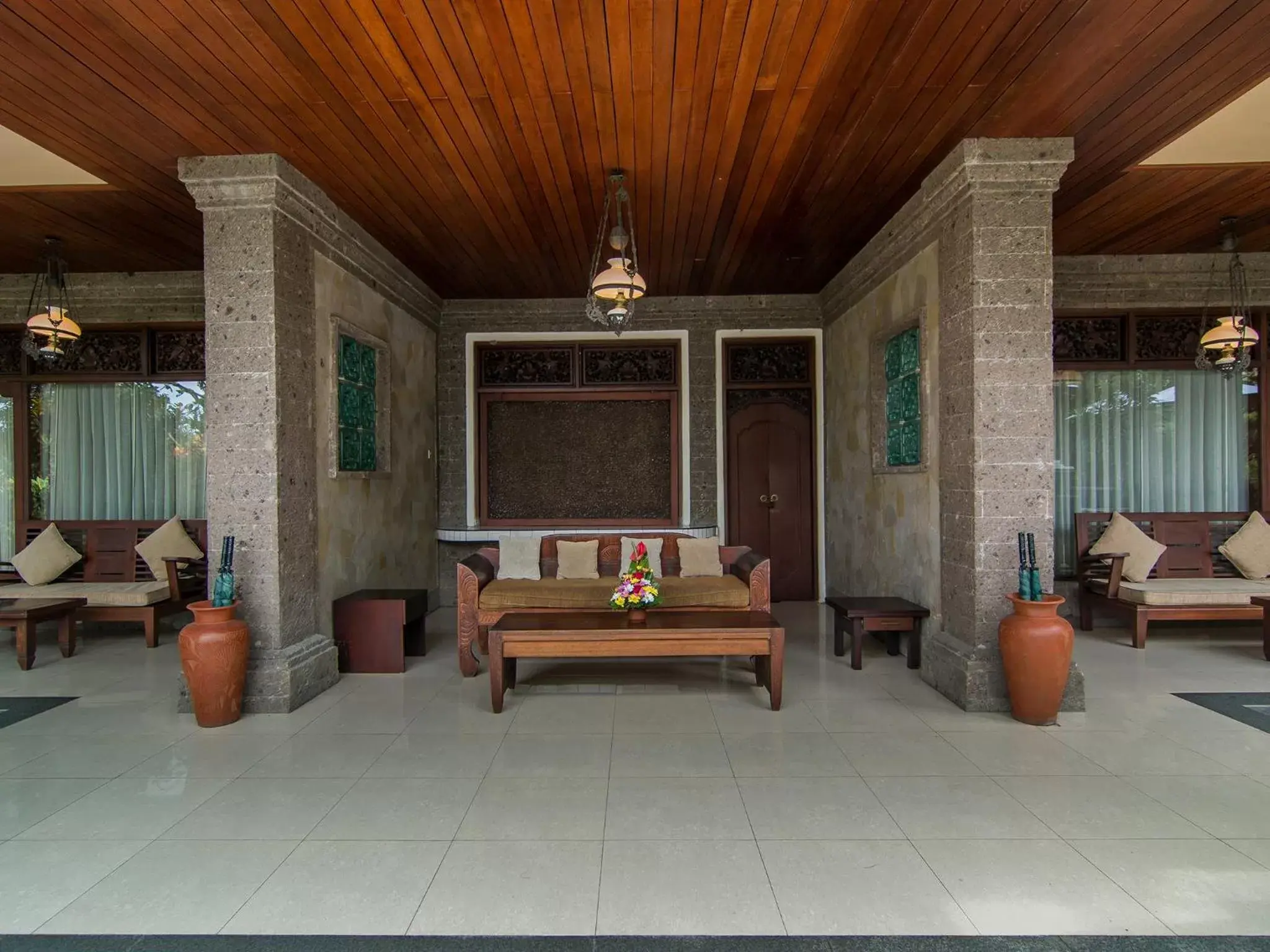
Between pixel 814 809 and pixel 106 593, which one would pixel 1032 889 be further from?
pixel 106 593

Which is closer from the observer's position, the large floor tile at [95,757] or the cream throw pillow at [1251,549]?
the large floor tile at [95,757]

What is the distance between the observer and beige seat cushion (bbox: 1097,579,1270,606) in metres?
5.52

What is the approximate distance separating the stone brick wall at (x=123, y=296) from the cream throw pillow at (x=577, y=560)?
4.44 m

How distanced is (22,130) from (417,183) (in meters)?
2.14

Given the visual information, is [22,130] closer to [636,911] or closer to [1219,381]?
[636,911]

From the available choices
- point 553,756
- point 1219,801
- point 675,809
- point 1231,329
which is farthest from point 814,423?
point 675,809

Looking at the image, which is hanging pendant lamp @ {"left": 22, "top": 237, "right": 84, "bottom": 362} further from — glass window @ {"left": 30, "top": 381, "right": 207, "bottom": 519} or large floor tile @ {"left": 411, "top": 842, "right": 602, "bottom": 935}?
large floor tile @ {"left": 411, "top": 842, "right": 602, "bottom": 935}

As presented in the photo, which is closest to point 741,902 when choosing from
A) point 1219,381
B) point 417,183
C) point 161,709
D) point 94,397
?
point 161,709

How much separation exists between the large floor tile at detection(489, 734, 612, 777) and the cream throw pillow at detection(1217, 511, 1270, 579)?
20.4 ft

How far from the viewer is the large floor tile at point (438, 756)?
10.8ft

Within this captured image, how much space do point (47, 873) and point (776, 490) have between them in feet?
22.4

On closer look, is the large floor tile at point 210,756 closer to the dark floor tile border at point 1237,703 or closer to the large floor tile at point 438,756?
the large floor tile at point 438,756

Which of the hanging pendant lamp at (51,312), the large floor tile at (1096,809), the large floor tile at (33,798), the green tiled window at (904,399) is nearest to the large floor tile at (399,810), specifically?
the large floor tile at (33,798)

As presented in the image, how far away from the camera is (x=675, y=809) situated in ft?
9.39
